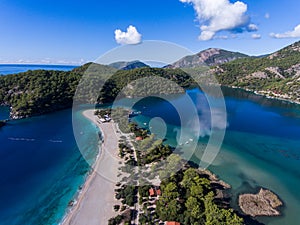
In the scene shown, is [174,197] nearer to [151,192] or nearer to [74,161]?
[151,192]

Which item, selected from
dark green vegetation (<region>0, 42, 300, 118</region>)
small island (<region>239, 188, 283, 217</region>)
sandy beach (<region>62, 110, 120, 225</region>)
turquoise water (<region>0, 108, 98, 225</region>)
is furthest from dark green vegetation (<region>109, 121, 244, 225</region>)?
dark green vegetation (<region>0, 42, 300, 118</region>)

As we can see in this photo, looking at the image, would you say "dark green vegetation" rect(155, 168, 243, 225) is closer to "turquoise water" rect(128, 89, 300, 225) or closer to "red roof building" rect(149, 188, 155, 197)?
"red roof building" rect(149, 188, 155, 197)

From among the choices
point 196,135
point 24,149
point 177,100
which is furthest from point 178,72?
point 24,149

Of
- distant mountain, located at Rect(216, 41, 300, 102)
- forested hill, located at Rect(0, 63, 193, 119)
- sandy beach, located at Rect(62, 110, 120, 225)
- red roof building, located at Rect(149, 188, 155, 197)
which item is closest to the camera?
sandy beach, located at Rect(62, 110, 120, 225)

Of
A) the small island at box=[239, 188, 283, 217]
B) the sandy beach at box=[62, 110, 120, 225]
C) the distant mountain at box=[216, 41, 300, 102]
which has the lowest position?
the sandy beach at box=[62, 110, 120, 225]

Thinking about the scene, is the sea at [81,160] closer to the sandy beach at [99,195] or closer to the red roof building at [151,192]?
the sandy beach at [99,195]

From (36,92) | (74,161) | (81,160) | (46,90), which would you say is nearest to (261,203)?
(81,160)

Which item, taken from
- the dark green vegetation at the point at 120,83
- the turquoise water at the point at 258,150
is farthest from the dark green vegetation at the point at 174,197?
the dark green vegetation at the point at 120,83
